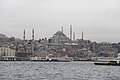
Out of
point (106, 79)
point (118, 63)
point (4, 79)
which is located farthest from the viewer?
point (118, 63)

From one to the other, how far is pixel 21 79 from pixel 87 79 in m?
8.40

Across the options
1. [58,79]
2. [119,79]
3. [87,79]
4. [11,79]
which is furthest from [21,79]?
[119,79]

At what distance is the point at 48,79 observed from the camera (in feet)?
166

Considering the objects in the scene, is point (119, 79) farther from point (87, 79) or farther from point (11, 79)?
point (11, 79)

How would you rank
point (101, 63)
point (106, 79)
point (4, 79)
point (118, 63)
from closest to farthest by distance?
point (4, 79) < point (106, 79) < point (118, 63) < point (101, 63)

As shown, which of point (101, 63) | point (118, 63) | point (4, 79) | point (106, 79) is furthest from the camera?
point (101, 63)

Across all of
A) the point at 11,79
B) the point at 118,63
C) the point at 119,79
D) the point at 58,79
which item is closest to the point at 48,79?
the point at 58,79

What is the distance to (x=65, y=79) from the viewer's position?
51.0 meters

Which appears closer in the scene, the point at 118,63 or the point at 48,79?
the point at 48,79

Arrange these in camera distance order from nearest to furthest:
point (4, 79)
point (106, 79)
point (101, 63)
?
1. point (4, 79)
2. point (106, 79)
3. point (101, 63)

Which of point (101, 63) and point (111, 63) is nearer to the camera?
point (111, 63)

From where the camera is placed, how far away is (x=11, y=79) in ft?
162

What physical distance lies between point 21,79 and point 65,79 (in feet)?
18.0

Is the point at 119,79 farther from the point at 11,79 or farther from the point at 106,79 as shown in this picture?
the point at 11,79
